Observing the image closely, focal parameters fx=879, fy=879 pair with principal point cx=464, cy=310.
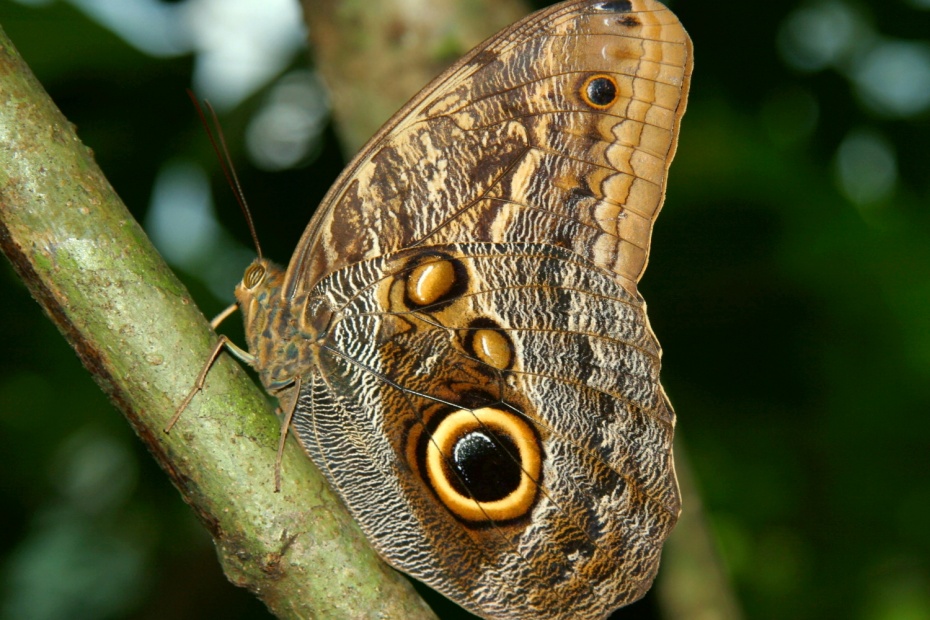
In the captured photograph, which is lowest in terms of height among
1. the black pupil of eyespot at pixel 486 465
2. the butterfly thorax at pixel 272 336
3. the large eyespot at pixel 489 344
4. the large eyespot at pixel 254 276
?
the black pupil of eyespot at pixel 486 465

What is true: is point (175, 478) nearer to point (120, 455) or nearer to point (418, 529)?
point (418, 529)

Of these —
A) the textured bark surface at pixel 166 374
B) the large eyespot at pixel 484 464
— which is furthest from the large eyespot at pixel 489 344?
the textured bark surface at pixel 166 374

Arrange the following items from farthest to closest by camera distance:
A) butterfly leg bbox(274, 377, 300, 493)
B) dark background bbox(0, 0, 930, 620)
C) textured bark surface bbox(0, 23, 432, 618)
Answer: dark background bbox(0, 0, 930, 620)
butterfly leg bbox(274, 377, 300, 493)
textured bark surface bbox(0, 23, 432, 618)

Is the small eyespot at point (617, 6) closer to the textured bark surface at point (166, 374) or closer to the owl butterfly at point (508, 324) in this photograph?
the owl butterfly at point (508, 324)

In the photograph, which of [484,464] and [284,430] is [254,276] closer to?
[284,430]

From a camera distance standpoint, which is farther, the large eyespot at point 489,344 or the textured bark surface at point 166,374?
the large eyespot at point 489,344

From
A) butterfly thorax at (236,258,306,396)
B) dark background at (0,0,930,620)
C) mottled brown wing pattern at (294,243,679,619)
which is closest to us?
mottled brown wing pattern at (294,243,679,619)

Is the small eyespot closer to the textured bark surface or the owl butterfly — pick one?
the owl butterfly

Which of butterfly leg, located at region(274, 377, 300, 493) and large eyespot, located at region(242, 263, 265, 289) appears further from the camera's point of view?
large eyespot, located at region(242, 263, 265, 289)

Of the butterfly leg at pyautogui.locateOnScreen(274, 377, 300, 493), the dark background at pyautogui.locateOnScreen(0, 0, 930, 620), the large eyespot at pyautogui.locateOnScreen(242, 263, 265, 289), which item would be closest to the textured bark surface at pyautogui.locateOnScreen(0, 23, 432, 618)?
the butterfly leg at pyautogui.locateOnScreen(274, 377, 300, 493)
